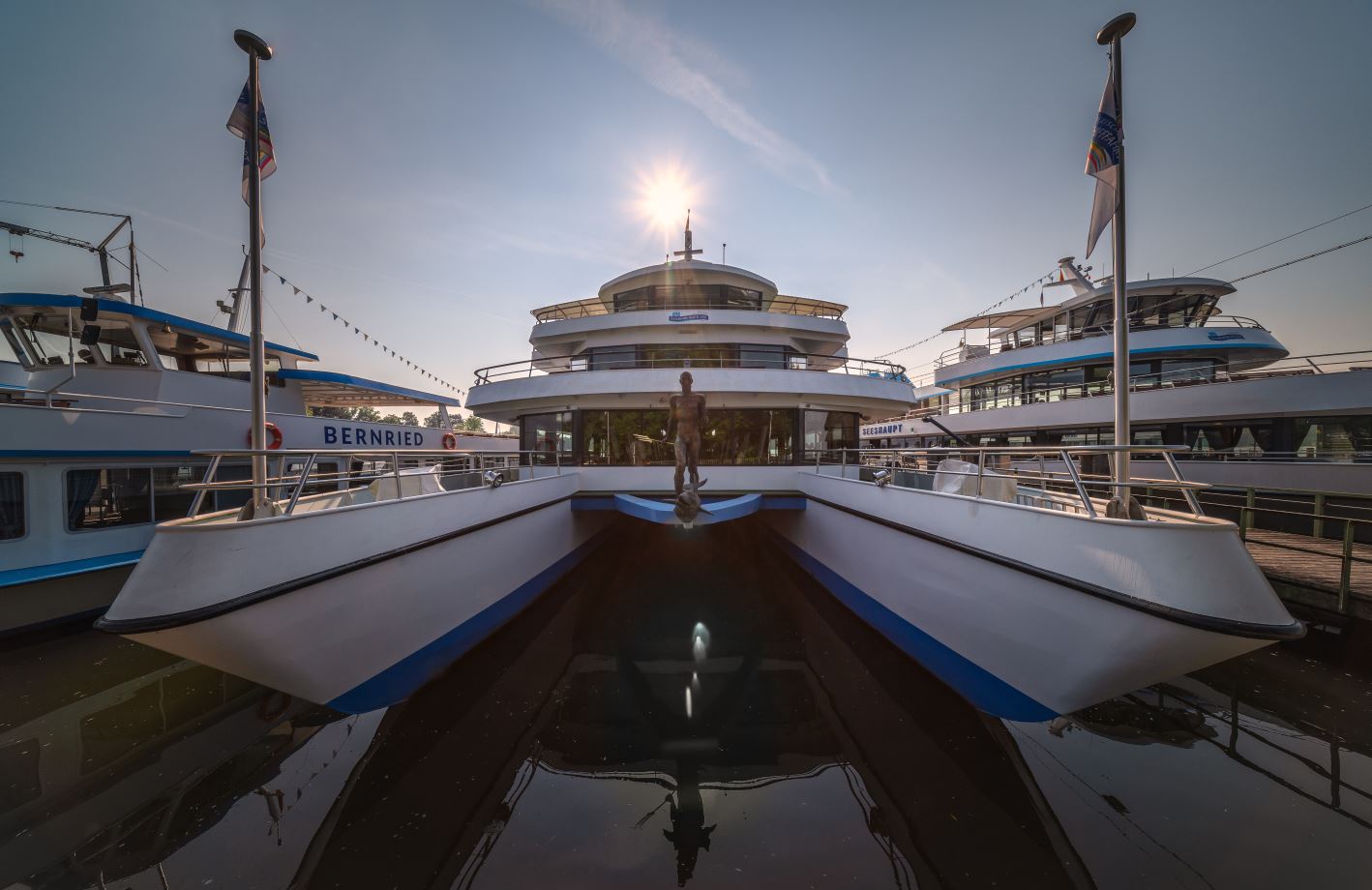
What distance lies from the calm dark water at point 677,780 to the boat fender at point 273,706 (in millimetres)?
32

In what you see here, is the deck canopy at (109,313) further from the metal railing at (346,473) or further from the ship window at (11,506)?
the ship window at (11,506)

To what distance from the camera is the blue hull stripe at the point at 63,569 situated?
276 inches

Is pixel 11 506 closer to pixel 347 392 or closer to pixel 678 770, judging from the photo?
pixel 347 392

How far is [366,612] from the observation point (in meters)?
4.96

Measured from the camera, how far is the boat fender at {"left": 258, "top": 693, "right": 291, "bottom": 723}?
534cm

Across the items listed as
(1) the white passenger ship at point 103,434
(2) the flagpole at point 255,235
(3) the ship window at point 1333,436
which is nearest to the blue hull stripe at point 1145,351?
(3) the ship window at point 1333,436

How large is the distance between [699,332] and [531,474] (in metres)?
6.72

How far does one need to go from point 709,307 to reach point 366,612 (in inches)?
477

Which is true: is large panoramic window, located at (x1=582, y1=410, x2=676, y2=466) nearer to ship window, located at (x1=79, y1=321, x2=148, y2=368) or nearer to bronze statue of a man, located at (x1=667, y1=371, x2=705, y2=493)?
bronze statue of a man, located at (x1=667, y1=371, x2=705, y2=493)

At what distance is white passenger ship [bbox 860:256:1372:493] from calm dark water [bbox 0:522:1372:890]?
438 cm

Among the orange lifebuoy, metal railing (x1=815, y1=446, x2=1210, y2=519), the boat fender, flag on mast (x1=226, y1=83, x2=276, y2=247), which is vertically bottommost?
the boat fender

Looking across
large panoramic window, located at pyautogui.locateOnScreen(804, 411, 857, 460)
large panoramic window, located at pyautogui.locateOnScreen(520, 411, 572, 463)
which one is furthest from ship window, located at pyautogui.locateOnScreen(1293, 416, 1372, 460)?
large panoramic window, located at pyautogui.locateOnScreen(520, 411, 572, 463)

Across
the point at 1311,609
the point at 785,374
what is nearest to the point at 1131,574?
the point at 1311,609

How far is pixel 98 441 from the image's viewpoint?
8.24 metres
